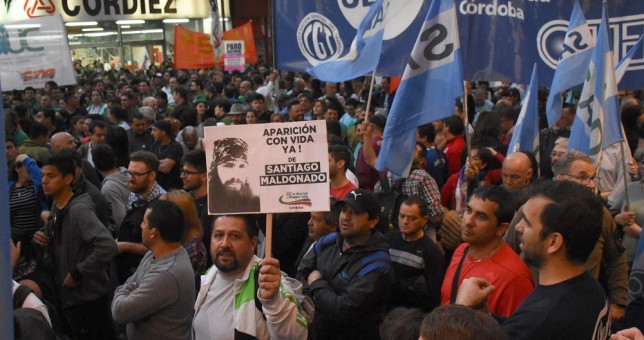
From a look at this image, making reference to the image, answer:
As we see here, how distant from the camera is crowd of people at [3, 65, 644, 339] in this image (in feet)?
10.2

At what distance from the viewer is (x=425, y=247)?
5.26 meters

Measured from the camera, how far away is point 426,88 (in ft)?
19.9

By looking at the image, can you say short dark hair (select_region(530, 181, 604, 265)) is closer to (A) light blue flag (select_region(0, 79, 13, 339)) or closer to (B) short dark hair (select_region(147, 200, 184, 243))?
(A) light blue flag (select_region(0, 79, 13, 339))

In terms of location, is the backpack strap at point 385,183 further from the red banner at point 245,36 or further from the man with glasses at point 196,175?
the red banner at point 245,36

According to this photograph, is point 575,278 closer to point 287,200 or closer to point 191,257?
point 287,200

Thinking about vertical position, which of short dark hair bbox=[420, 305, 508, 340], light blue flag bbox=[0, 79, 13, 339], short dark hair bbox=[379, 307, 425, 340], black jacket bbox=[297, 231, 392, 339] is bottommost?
black jacket bbox=[297, 231, 392, 339]

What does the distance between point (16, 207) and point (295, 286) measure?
3.49 m

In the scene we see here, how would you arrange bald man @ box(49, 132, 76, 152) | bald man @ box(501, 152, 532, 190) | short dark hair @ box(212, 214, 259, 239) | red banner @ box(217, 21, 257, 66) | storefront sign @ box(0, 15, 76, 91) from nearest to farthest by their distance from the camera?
short dark hair @ box(212, 214, 259, 239)
bald man @ box(501, 152, 532, 190)
bald man @ box(49, 132, 76, 152)
storefront sign @ box(0, 15, 76, 91)
red banner @ box(217, 21, 257, 66)

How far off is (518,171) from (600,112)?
79 centimetres

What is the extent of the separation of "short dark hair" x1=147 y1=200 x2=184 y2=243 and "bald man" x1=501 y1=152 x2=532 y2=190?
2.33 metres

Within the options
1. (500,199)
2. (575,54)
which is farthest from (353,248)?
(575,54)

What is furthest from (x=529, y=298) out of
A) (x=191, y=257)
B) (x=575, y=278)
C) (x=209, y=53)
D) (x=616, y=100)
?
(x=209, y=53)

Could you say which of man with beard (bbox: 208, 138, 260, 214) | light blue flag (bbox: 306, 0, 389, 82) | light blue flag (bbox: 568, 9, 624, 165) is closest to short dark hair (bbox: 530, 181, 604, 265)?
man with beard (bbox: 208, 138, 260, 214)

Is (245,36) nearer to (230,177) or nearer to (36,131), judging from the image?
(36,131)
